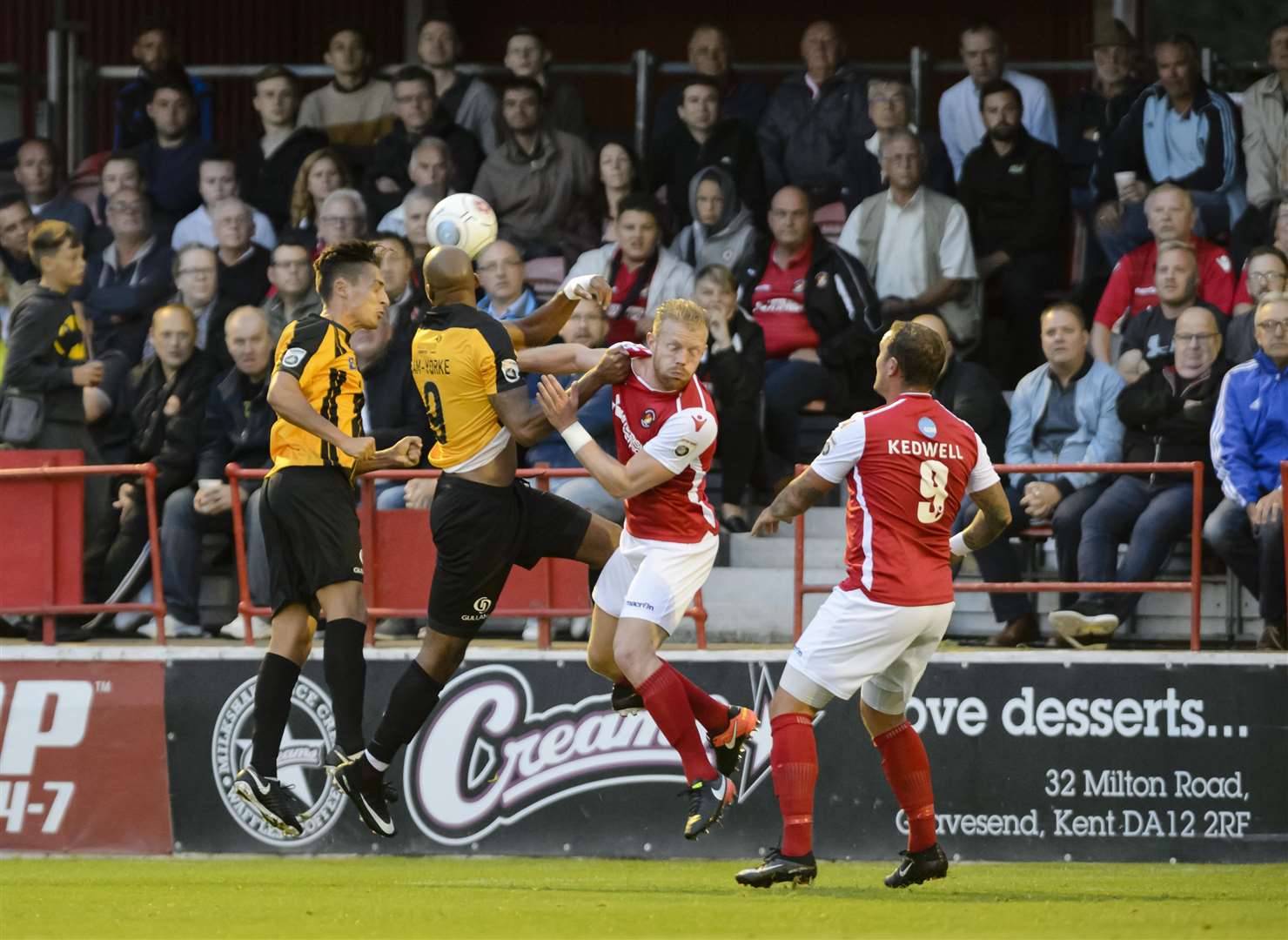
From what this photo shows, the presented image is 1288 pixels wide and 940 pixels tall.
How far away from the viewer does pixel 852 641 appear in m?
7.83

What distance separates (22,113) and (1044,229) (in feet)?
27.8

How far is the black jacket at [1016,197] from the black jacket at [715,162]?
1.41 meters

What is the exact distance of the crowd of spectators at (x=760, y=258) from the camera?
10953 millimetres

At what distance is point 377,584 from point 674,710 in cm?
288

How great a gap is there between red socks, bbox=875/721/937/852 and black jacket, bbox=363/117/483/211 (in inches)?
266

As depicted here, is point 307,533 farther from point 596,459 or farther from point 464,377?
point 596,459

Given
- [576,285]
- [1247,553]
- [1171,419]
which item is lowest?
[1247,553]

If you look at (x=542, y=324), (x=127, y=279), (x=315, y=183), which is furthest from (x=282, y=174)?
(x=542, y=324)

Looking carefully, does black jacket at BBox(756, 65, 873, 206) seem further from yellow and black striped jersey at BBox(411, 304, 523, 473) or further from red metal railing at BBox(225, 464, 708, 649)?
yellow and black striped jersey at BBox(411, 304, 523, 473)

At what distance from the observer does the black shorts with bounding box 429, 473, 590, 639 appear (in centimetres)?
866

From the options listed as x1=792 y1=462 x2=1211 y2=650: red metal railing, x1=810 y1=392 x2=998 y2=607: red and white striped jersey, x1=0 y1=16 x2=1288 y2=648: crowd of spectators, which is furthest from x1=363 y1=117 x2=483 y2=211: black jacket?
x1=810 y1=392 x2=998 y2=607: red and white striped jersey

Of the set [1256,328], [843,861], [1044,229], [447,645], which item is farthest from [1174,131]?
[447,645]

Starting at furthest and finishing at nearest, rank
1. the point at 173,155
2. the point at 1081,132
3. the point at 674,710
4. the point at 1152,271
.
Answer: the point at 173,155 < the point at 1081,132 < the point at 1152,271 < the point at 674,710

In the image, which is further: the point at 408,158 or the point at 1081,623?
the point at 408,158
